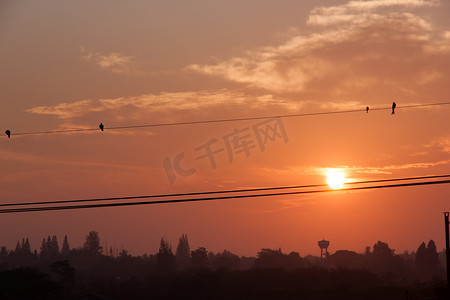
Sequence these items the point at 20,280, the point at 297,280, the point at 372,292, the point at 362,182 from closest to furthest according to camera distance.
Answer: the point at 362,182
the point at 20,280
the point at 372,292
the point at 297,280

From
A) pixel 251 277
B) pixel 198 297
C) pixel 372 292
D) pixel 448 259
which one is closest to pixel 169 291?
pixel 198 297

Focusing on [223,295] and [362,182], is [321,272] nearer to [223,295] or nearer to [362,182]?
[223,295]

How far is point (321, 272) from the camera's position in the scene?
16025 cm

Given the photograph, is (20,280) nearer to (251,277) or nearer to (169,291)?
(169,291)

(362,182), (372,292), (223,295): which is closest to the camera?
(362,182)

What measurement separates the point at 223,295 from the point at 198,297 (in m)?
5.98

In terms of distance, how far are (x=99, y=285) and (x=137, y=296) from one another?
13813 millimetres

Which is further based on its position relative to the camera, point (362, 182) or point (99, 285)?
point (99, 285)

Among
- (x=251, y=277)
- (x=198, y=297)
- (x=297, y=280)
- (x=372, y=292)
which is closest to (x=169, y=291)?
(x=198, y=297)

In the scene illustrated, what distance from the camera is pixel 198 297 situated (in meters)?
148

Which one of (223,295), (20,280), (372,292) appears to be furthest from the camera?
(223,295)

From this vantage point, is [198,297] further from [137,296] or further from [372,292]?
[372,292]

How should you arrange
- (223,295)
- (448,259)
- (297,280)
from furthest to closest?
1. (297,280)
2. (223,295)
3. (448,259)

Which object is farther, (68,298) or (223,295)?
(223,295)
